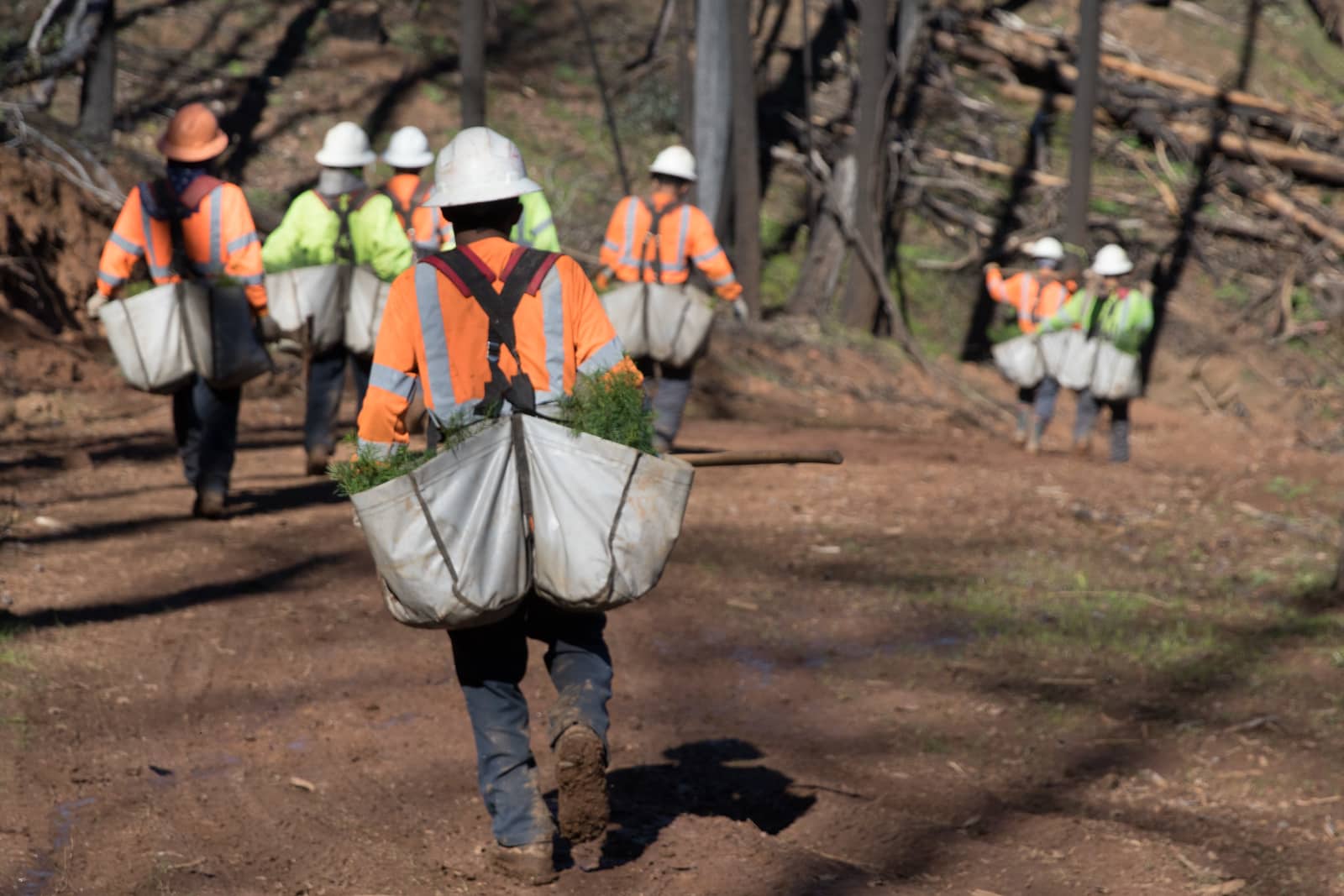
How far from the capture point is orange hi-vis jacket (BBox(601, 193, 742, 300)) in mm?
10305

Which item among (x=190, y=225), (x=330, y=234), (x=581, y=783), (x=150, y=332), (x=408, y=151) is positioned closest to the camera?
(x=581, y=783)

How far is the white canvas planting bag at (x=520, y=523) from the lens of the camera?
14.0 ft

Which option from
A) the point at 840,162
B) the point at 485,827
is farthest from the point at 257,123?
the point at 485,827

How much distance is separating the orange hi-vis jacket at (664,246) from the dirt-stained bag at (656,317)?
106 millimetres

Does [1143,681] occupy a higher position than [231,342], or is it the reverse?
[231,342]

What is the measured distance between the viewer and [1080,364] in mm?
15750

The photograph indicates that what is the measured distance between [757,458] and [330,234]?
610 centimetres

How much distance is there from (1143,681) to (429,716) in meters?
3.84

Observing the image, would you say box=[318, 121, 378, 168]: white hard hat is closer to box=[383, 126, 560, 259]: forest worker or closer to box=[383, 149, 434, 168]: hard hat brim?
box=[383, 126, 560, 259]: forest worker

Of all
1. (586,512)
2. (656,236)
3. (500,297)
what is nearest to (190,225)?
(656,236)

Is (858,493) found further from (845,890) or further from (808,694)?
(845,890)

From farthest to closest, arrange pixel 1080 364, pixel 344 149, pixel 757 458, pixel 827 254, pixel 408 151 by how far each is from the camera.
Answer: pixel 827 254 → pixel 1080 364 → pixel 408 151 → pixel 344 149 → pixel 757 458

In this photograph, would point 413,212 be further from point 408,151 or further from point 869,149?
point 869,149

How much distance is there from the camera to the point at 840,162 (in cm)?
2283
